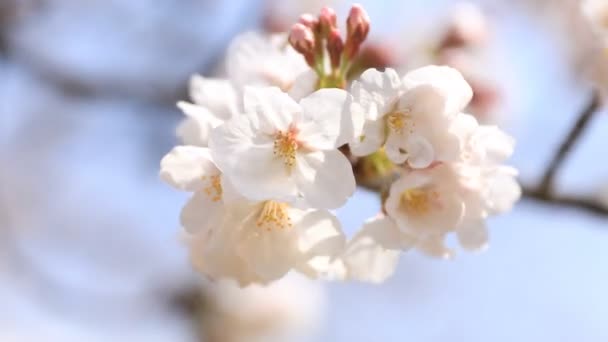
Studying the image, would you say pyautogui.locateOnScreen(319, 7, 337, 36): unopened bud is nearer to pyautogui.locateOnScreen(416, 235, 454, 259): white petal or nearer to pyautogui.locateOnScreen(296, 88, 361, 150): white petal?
pyautogui.locateOnScreen(296, 88, 361, 150): white petal

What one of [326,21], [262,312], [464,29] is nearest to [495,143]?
[326,21]

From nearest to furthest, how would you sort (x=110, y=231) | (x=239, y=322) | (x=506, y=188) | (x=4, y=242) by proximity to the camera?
(x=506, y=188) < (x=4, y=242) < (x=110, y=231) < (x=239, y=322)

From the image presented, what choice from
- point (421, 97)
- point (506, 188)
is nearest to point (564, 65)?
point (506, 188)

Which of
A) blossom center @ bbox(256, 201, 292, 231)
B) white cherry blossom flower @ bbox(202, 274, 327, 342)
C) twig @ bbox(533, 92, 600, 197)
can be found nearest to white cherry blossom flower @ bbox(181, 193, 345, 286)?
blossom center @ bbox(256, 201, 292, 231)

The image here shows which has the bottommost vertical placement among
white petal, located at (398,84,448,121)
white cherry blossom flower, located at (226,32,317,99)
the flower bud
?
white petal, located at (398,84,448,121)

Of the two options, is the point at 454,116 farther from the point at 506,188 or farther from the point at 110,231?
the point at 110,231

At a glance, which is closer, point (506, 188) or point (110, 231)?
point (506, 188)
